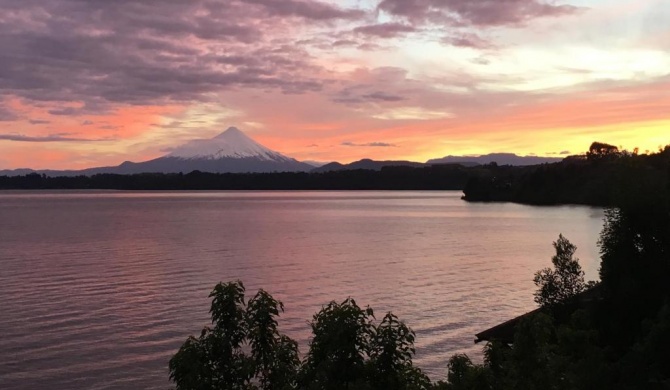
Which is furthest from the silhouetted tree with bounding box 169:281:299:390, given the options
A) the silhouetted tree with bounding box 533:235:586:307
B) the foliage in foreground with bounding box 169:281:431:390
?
the silhouetted tree with bounding box 533:235:586:307

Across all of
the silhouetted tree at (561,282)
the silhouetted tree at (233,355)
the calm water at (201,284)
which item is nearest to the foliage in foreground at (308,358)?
the silhouetted tree at (233,355)

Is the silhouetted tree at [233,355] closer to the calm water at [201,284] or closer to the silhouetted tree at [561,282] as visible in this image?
the calm water at [201,284]

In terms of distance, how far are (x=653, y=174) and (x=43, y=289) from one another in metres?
50.0

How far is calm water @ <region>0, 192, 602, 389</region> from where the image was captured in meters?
36.8

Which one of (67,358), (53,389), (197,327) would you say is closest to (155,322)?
(197,327)

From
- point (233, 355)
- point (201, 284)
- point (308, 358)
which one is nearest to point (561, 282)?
point (308, 358)

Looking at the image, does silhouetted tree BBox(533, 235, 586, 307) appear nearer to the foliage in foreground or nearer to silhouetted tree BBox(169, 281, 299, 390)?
the foliage in foreground

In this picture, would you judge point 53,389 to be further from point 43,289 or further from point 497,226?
point 497,226

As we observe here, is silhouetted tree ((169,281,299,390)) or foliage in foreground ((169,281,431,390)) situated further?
silhouetted tree ((169,281,299,390))

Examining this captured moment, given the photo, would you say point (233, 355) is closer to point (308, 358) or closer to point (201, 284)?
point (308, 358)

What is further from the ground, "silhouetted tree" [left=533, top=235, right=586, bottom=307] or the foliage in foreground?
the foliage in foreground

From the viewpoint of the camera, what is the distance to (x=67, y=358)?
35938 millimetres

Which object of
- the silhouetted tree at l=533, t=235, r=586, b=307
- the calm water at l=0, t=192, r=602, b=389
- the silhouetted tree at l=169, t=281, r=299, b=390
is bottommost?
the calm water at l=0, t=192, r=602, b=389

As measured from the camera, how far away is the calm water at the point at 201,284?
36.8 metres
